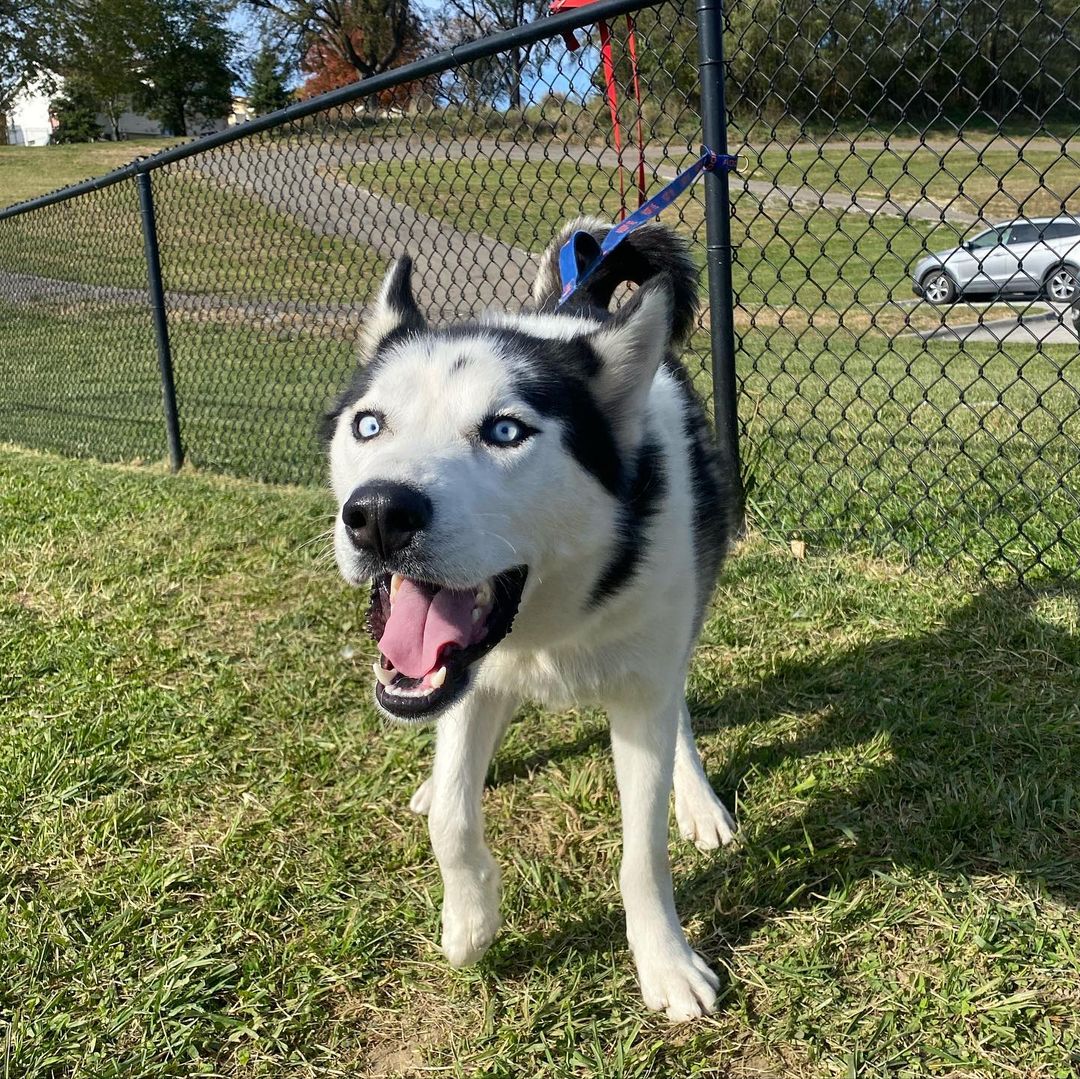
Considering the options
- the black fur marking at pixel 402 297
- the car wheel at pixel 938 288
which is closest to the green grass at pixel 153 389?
the black fur marking at pixel 402 297

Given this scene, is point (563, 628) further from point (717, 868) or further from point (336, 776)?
point (336, 776)

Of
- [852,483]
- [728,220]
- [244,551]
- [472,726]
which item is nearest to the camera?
[472,726]

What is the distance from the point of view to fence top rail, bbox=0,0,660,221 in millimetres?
3334

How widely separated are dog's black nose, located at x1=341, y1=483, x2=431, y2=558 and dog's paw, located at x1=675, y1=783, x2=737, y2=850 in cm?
136

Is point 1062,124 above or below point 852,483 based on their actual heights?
above

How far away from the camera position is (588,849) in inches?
94.4

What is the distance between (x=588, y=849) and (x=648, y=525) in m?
1.00

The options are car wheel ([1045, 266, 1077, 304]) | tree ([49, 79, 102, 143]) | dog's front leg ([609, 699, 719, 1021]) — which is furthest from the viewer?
tree ([49, 79, 102, 143])

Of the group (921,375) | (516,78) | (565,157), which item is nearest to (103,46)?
(921,375)

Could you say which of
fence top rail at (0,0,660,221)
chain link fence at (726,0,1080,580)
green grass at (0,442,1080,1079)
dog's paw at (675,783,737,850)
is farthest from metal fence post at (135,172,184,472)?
dog's paw at (675,783,737,850)

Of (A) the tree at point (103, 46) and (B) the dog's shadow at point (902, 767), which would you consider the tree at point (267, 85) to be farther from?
(B) the dog's shadow at point (902, 767)

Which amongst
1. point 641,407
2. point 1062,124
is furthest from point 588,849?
point 1062,124

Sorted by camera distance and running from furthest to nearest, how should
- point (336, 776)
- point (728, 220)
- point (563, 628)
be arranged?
point (728, 220) → point (336, 776) → point (563, 628)

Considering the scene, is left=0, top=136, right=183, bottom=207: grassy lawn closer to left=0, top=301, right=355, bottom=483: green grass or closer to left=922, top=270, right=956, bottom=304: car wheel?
left=0, top=301, right=355, bottom=483: green grass
